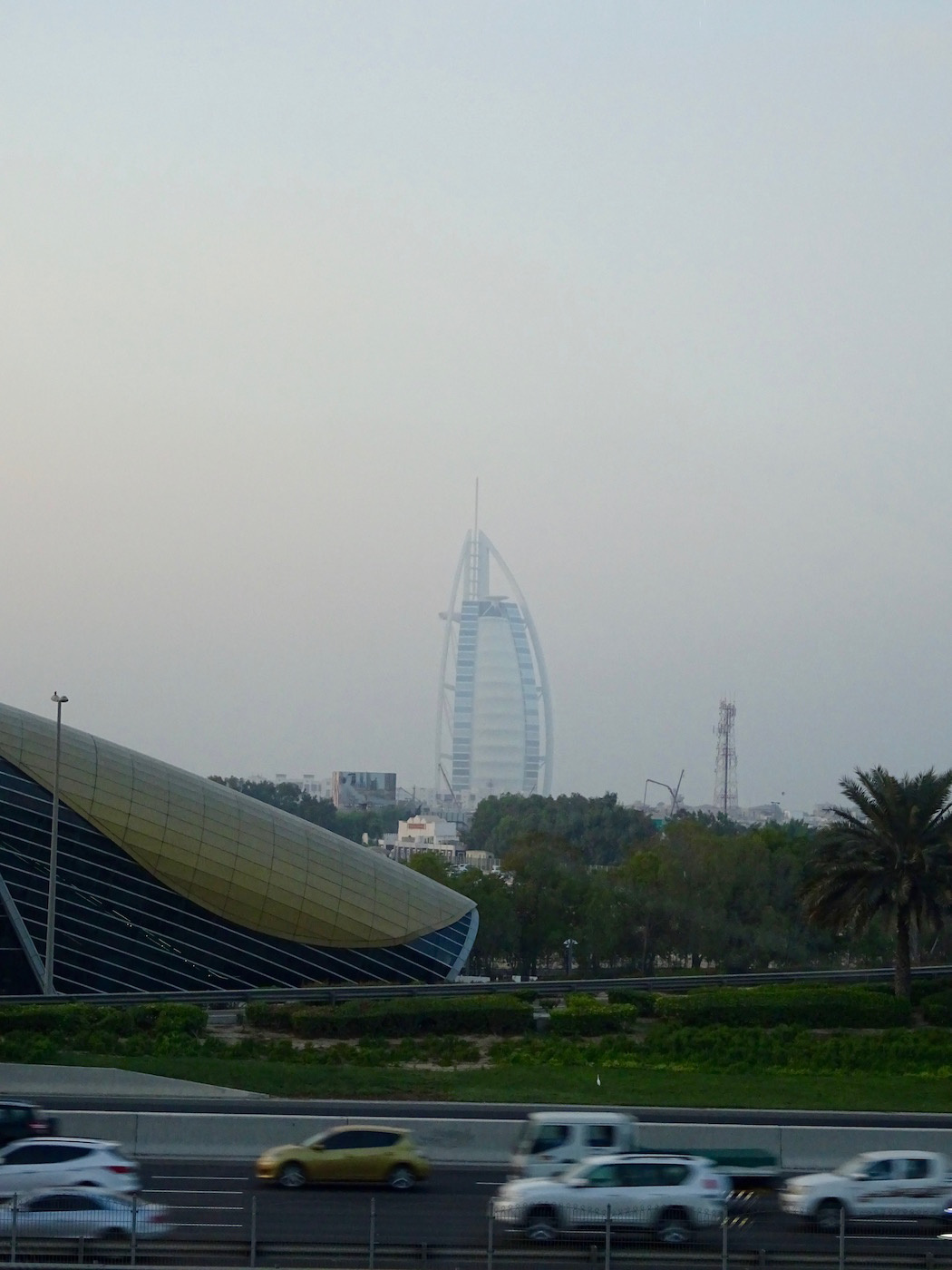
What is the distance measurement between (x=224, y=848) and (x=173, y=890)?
208 centimetres

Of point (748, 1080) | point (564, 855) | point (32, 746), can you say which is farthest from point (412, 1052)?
point (564, 855)

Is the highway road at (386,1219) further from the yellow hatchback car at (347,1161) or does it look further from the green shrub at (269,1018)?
the green shrub at (269,1018)

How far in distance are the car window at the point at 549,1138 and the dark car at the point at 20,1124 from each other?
776cm

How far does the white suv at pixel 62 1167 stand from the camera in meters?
22.1

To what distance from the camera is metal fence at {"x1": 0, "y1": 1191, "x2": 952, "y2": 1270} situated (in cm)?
2025

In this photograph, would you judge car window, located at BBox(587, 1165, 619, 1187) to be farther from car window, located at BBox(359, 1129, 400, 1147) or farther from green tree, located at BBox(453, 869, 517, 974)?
green tree, located at BBox(453, 869, 517, 974)

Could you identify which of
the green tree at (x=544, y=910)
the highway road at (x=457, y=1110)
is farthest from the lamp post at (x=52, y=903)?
the green tree at (x=544, y=910)

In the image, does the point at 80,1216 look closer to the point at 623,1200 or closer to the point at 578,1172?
the point at 578,1172

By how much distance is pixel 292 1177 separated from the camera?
24656 mm

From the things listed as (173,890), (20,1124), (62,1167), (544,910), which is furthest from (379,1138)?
(544,910)

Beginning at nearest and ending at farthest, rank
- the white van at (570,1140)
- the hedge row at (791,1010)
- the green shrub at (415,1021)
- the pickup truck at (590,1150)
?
the pickup truck at (590,1150) < the white van at (570,1140) < the green shrub at (415,1021) < the hedge row at (791,1010)

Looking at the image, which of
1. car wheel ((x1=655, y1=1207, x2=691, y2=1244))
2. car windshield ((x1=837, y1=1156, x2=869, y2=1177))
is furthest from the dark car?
car windshield ((x1=837, y1=1156, x2=869, y2=1177))

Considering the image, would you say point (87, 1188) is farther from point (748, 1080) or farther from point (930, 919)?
point (930, 919)

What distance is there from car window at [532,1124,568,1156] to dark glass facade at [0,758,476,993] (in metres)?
26.8
